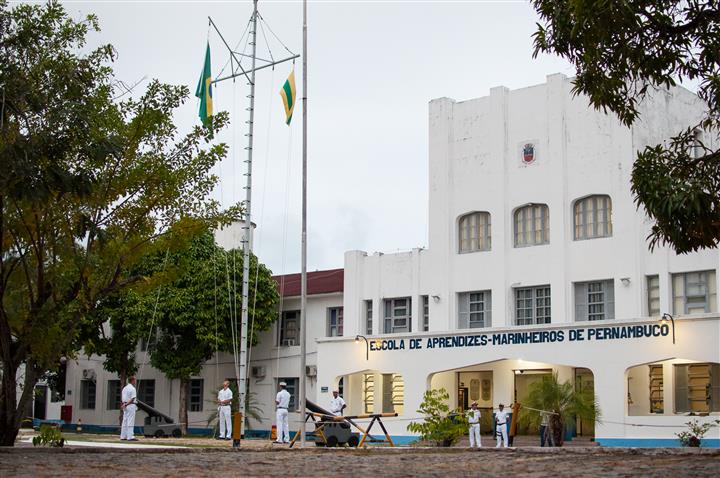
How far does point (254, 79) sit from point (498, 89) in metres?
8.54


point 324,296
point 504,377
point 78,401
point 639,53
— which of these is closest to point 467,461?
point 639,53

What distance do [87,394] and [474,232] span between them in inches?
992

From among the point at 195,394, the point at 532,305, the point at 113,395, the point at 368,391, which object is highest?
the point at 532,305

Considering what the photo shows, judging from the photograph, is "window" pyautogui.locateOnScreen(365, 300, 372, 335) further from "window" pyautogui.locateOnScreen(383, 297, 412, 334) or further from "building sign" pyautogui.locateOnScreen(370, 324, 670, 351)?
"building sign" pyautogui.locateOnScreen(370, 324, 670, 351)

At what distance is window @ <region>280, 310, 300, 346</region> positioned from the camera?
46031 mm

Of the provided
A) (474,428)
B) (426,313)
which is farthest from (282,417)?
(426,313)

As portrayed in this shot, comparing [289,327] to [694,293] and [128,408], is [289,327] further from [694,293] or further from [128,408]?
[694,293]

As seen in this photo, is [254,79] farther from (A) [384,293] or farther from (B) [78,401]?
(B) [78,401]

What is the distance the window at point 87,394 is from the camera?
53.5 meters

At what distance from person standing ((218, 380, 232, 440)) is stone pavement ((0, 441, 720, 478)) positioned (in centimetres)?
853

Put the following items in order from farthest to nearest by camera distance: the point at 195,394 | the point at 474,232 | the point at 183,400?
the point at 195,394, the point at 183,400, the point at 474,232

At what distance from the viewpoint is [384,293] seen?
39906 mm

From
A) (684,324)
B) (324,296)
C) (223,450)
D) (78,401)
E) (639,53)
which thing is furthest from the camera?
(78,401)

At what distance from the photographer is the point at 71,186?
58.2 ft
